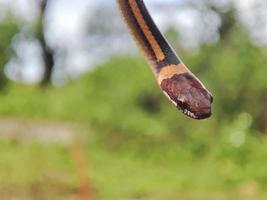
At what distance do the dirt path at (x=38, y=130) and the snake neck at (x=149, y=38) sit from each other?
33.8 ft

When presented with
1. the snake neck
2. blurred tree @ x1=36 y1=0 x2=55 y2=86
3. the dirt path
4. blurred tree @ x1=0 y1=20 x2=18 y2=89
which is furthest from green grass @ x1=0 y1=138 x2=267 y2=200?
blurred tree @ x1=36 y1=0 x2=55 y2=86

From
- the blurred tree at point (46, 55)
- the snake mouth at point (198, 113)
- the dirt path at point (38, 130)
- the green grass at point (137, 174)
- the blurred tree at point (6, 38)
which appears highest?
the blurred tree at point (46, 55)

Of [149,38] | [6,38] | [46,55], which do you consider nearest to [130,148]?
[6,38]

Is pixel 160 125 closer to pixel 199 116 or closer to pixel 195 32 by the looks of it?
pixel 195 32

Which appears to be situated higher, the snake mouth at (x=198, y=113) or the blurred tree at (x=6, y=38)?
the blurred tree at (x=6, y=38)

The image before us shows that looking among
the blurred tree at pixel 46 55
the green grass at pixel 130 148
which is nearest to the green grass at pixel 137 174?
the green grass at pixel 130 148

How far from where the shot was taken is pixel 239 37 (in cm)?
1121

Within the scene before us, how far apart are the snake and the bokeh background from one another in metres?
6.70

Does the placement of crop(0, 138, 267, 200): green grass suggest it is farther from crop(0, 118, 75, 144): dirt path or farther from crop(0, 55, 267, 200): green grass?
crop(0, 118, 75, 144): dirt path

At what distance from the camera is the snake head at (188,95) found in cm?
112

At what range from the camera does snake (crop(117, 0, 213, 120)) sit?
1.13 m

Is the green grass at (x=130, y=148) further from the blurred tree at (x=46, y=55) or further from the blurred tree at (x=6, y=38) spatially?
the blurred tree at (x=46, y=55)

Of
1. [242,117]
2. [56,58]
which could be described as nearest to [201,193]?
[242,117]

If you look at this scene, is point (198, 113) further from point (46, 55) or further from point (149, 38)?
point (46, 55)
